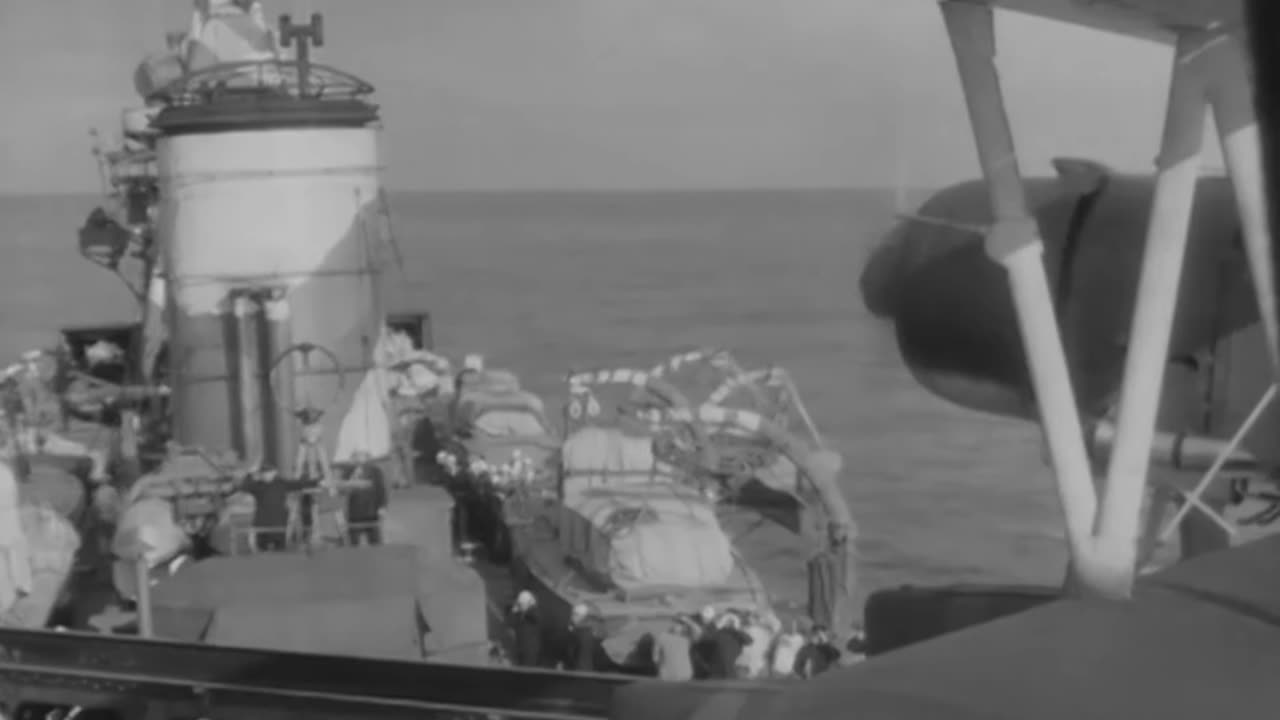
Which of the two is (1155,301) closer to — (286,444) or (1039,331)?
(1039,331)

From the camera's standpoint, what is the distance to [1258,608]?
6.00ft

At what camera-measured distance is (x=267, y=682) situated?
3.61 meters

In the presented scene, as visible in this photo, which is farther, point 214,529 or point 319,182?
point 319,182

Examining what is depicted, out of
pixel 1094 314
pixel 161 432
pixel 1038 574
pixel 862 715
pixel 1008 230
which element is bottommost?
pixel 1038 574

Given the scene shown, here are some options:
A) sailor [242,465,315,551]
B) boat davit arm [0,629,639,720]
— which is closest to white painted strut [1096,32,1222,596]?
boat davit arm [0,629,639,720]

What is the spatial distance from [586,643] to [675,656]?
5.00ft

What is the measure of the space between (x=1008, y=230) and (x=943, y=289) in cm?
102

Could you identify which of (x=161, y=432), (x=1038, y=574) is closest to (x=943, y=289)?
(x=161, y=432)

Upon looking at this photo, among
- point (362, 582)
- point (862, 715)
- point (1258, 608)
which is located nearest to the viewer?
point (862, 715)

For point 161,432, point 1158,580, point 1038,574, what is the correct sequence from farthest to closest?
point 1038,574 < point 161,432 < point 1158,580

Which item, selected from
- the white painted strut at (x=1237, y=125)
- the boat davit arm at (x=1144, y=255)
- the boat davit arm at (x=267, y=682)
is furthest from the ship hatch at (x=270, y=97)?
the white painted strut at (x=1237, y=125)

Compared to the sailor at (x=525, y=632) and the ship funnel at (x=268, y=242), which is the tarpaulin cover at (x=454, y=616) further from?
the ship funnel at (x=268, y=242)

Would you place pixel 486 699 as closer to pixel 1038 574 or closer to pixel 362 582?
pixel 362 582

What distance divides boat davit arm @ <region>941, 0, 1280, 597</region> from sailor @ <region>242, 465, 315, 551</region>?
582 cm
